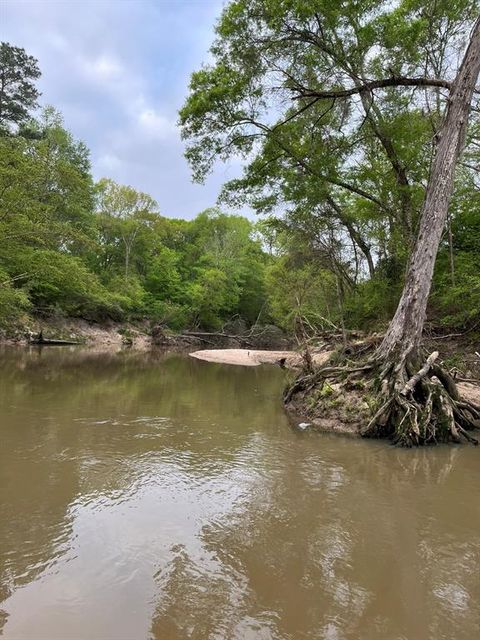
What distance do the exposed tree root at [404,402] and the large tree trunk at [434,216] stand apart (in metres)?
0.45

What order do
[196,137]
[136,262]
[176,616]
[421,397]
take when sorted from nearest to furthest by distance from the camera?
1. [176,616]
2. [421,397]
3. [196,137]
4. [136,262]

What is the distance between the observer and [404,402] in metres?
8.23

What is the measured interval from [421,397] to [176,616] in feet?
22.9

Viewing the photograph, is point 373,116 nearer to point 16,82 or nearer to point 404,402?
point 404,402

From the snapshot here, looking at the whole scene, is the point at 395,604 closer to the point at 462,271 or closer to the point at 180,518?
the point at 180,518

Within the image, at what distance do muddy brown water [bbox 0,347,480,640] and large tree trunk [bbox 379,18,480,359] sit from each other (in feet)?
8.14

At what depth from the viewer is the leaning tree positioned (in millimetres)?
8844

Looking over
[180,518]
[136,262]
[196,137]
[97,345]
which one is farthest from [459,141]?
[136,262]

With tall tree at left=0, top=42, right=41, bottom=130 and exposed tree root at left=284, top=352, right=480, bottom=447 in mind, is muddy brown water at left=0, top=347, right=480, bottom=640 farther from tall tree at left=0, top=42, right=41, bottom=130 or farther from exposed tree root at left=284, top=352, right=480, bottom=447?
tall tree at left=0, top=42, right=41, bottom=130

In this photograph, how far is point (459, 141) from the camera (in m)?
9.52

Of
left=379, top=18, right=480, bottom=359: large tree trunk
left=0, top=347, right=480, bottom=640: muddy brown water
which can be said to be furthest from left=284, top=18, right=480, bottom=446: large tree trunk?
left=0, top=347, right=480, bottom=640: muddy brown water

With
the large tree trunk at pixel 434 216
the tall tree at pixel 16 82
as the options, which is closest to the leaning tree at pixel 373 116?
the large tree trunk at pixel 434 216

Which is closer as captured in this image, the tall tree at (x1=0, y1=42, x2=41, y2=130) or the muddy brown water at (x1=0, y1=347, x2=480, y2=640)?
the muddy brown water at (x1=0, y1=347, x2=480, y2=640)

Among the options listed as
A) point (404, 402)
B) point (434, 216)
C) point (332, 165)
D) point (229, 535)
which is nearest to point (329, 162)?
point (332, 165)
